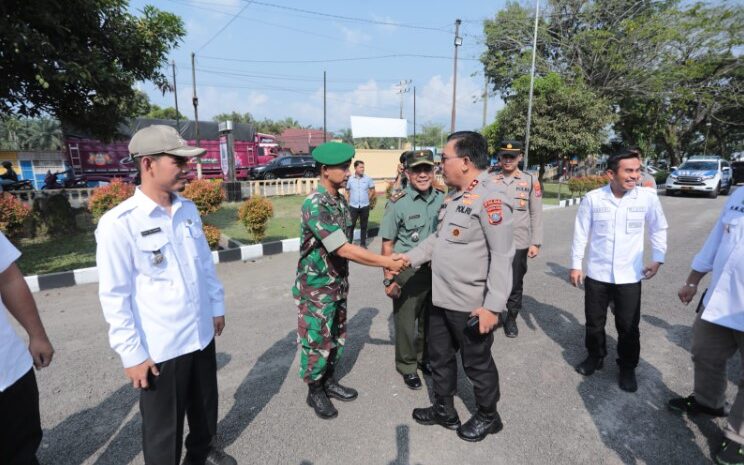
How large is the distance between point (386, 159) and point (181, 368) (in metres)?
18.7

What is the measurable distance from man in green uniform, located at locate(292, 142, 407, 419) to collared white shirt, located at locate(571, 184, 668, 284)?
1569 mm

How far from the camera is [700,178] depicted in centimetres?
1562

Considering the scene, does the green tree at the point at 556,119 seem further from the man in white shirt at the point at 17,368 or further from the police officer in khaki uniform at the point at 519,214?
the man in white shirt at the point at 17,368

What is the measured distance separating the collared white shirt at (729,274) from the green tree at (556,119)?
1563 cm

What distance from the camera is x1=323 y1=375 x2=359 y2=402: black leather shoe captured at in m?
2.78

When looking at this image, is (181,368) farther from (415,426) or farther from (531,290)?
(531,290)

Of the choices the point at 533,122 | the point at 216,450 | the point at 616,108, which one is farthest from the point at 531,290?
the point at 616,108

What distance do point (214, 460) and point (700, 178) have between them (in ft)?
64.3

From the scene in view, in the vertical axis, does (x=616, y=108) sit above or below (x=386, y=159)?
above

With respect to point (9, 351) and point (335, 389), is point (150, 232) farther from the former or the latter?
point (335, 389)

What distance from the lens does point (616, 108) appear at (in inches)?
968

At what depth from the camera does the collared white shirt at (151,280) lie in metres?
1.62

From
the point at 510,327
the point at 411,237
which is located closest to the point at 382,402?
the point at 411,237

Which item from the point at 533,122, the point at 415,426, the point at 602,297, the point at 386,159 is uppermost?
the point at 533,122
